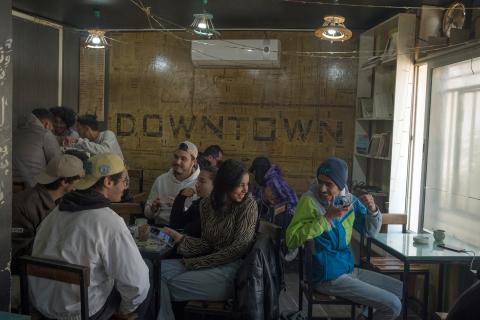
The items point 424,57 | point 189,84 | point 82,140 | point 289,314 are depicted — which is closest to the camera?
point 289,314

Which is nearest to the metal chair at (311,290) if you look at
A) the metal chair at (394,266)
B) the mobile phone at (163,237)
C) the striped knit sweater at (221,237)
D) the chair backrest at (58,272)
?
the striped knit sweater at (221,237)

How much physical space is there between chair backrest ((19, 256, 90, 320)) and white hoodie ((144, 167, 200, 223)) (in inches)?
72.0

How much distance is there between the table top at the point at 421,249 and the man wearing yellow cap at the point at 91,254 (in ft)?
5.50

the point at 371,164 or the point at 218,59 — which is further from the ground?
the point at 218,59

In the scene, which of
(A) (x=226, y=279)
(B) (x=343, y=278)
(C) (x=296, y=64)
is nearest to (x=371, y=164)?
(C) (x=296, y=64)

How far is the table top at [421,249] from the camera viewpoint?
9.80 ft

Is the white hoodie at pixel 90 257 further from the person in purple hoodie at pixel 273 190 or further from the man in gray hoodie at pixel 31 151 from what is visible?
→ the person in purple hoodie at pixel 273 190

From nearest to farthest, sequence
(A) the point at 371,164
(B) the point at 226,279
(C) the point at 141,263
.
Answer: (C) the point at 141,263 → (B) the point at 226,279 → (A) the point at 371,164

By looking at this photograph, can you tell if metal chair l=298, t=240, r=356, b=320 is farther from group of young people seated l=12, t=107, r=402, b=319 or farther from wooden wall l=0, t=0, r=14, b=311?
wooden wall l=0, t=0, r=14, b=311

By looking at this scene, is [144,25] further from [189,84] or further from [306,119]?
[306,119]

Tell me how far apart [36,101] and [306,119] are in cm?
324

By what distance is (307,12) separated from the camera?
16.7 ft

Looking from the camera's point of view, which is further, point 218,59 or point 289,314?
point 218,59

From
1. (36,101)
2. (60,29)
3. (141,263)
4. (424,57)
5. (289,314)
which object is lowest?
(289,314)
